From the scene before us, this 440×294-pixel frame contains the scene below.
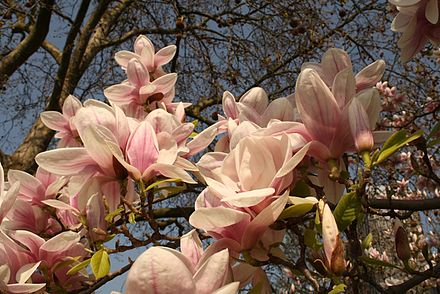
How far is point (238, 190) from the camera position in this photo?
69cm


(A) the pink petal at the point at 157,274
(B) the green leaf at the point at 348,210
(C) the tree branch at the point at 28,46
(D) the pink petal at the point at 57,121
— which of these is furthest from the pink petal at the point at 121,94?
(C) the tree branch at the point at 28,46

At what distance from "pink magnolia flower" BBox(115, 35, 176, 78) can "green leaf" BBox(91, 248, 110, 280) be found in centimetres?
71

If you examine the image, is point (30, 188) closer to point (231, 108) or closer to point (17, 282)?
point (17, 282)

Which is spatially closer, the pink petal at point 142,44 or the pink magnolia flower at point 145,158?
the pink magnolia flower at point 145,158

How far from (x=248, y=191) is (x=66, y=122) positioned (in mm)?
721

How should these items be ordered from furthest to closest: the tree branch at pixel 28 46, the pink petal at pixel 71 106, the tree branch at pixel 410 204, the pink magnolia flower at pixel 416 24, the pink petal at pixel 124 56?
the tree branch at pixel 28 46
the pink petal at pixel 124 56
the pink petal at pixel 71 106
the tree branch at pixel 410 204
the pink magnolia flower at pixel 416 24

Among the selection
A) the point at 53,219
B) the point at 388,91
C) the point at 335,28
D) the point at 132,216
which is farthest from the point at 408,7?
the point at 335,28

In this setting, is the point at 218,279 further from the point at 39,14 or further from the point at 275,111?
the point at 39,14

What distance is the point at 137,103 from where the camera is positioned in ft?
4.26

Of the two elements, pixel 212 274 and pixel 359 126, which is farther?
pixel 359 126

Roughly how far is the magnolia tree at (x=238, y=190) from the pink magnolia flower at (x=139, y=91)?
0.90ft

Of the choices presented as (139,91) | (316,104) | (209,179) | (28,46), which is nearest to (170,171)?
(209,179)

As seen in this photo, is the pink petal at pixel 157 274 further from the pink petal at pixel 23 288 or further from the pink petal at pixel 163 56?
the pink petal at pixel 163 56

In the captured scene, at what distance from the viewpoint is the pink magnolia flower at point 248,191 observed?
630 millimetres
